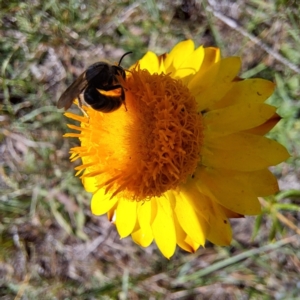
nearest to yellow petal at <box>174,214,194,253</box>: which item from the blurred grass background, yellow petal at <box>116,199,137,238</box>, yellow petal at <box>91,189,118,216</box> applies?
yellow petal at <box>116,199,137,238</box>

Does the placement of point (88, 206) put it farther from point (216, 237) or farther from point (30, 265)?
point (216, 237)

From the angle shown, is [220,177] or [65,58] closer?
[220,177]

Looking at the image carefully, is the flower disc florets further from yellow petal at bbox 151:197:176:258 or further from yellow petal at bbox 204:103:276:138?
yellow petal at bbox 151:197:176:258

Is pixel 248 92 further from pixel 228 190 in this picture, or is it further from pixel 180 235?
pixel 180 235

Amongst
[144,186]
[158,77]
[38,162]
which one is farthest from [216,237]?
[38,162]

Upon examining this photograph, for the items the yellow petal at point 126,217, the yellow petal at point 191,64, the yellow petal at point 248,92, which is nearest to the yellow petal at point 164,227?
the yellow petal at point 126,217

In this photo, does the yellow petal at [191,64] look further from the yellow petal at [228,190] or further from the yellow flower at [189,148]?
the yellow petal at [228,190]

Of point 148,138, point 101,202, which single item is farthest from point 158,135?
point 101,202
